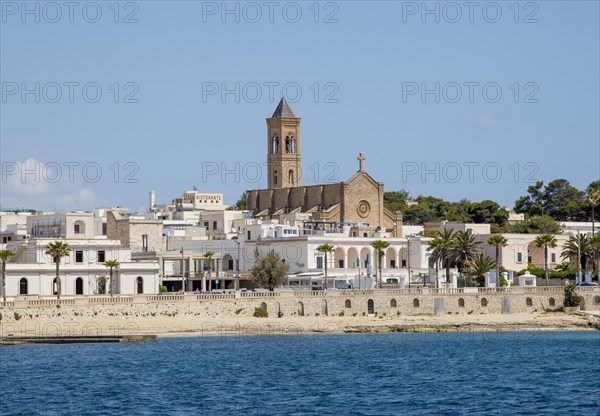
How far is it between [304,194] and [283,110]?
36.2 feet

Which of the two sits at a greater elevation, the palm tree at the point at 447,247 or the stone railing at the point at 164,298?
the palm tree at the point at 447,247

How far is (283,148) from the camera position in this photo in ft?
437

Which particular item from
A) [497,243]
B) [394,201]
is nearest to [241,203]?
[394,201]

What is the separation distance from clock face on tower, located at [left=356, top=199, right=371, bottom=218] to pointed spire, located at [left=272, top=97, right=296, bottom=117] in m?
15.7

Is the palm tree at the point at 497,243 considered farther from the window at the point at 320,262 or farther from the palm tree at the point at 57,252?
the palm tree at the point at 57,252

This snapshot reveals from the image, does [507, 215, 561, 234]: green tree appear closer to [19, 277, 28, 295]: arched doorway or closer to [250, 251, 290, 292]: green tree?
[250, 251, 290, 292]: green tree

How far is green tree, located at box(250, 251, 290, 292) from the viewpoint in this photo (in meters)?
99.8

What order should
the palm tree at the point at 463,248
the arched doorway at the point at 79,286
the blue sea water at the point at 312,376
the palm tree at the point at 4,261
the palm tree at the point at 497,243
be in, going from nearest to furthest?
the blue sea water at the point at 312,376 < the palm tree at the point at 4,261 < the arched doorway at the point at 79,286 < the palm tree at the point at 463,248 < the palm tree at the point at 497,243

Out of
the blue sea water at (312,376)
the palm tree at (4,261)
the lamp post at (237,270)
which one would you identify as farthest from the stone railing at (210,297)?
the lamp post at (237,270)

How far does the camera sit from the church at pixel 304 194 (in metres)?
121

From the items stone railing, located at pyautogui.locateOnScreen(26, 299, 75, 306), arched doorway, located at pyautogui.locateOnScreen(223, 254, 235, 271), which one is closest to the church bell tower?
arched doorway, located at pyautogui.locateOnScreen(223, 254, 235, 271)

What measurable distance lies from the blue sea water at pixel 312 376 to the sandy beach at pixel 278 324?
75cm

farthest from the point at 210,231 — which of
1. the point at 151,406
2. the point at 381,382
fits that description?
the point at 151,406

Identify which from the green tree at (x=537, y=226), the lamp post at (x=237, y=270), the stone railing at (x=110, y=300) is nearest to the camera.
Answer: the stone railing at (x=110, y=300)
